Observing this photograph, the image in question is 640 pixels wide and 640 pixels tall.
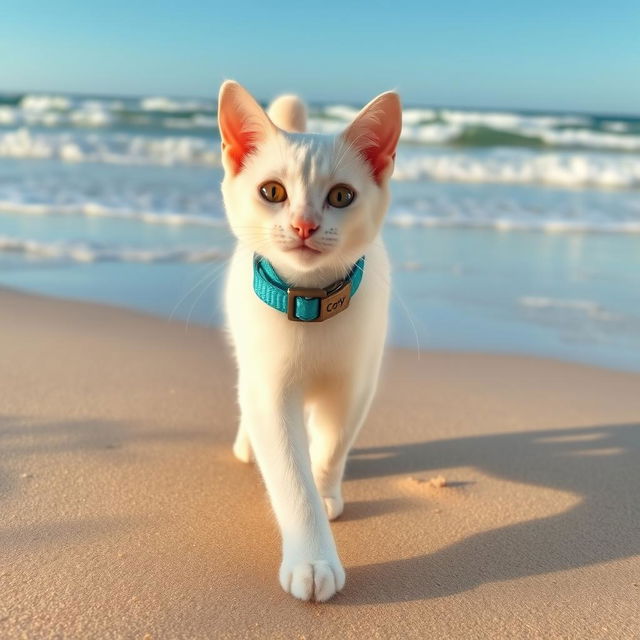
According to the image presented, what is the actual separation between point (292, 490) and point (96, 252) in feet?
11.2

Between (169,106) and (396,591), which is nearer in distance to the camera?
(396,591)

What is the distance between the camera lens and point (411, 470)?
6.62ft

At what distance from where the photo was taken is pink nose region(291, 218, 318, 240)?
1412mm

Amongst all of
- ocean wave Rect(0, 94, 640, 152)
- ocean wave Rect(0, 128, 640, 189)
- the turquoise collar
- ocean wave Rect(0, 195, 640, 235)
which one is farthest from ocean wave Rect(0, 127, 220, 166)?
the turquoise collar

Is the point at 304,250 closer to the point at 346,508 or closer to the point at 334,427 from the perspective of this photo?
the point at 334,427

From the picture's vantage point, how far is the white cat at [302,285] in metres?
1.44

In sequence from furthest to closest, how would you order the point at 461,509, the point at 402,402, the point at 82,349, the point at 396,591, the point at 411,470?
the point at 82,349 < the point at 402,402 < the point at 411,470 < the point at 461,509 < the point at 396,591

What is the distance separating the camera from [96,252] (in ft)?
14.9

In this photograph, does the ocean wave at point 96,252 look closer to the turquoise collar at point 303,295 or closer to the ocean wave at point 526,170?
the turquoise collar at point 303,295

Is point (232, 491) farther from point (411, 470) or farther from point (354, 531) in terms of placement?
point (411, 470)

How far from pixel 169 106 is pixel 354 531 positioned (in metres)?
20.8

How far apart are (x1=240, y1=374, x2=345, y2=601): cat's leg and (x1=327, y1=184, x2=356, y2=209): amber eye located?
1.25ft

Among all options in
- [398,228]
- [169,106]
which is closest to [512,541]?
[398,228]

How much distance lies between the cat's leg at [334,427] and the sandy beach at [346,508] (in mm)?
82
